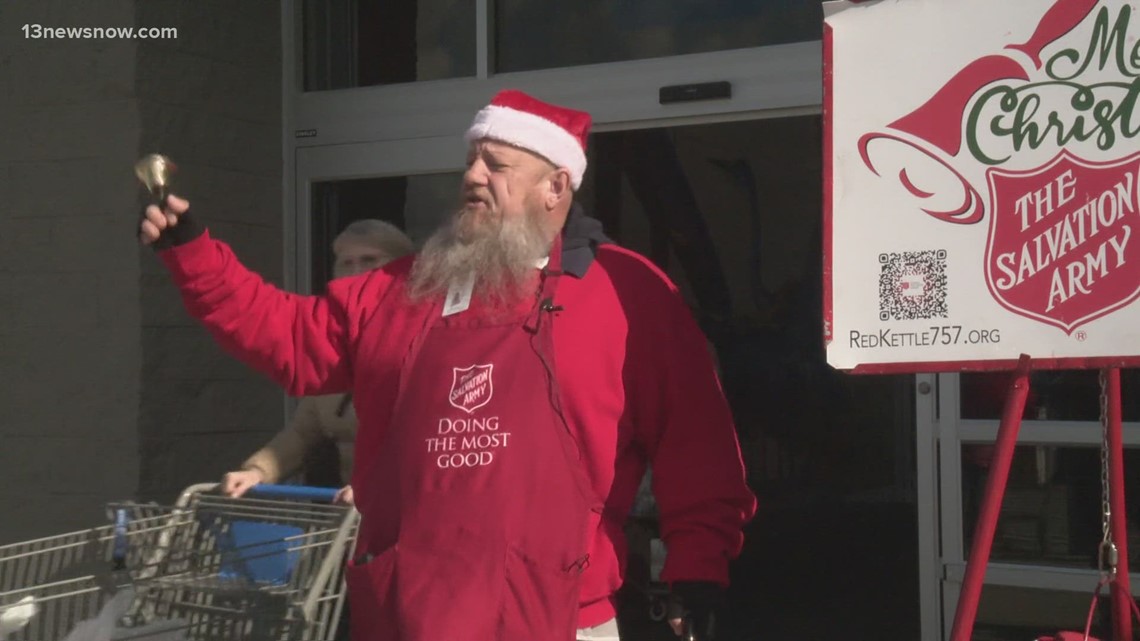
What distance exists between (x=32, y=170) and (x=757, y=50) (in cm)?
267

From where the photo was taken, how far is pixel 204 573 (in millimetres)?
3250

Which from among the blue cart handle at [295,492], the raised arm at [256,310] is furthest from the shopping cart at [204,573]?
the raised arm at [256,310]

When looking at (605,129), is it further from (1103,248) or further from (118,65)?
(1103,248)

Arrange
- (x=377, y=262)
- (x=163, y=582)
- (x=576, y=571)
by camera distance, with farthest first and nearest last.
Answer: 1. (x=377, y=262)
2. (x=163, y=582)
3. (x=576, y=571)

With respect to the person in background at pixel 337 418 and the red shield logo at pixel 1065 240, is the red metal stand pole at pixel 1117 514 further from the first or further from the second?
the person in background at pixel 337 418

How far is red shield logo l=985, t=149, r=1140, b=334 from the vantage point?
238 centimetres

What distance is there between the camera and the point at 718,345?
4812 millimetres

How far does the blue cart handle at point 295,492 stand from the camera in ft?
10.8

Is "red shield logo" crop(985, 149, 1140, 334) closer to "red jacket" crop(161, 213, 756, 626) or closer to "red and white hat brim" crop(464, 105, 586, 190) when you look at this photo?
"red jacket" crop(161, 213, 756, 626)

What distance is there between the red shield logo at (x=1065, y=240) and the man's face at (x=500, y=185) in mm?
934

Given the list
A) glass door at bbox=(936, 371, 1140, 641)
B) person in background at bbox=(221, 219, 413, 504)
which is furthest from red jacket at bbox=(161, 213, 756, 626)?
glass door at bbox=(936, 371, 1140, 641)

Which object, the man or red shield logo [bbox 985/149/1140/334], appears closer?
red shield logo [bbox 985/149/1140/334]

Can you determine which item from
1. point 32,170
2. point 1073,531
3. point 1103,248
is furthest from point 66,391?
point 1103,248

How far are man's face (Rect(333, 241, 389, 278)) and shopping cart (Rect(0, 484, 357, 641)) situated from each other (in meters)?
0.76
